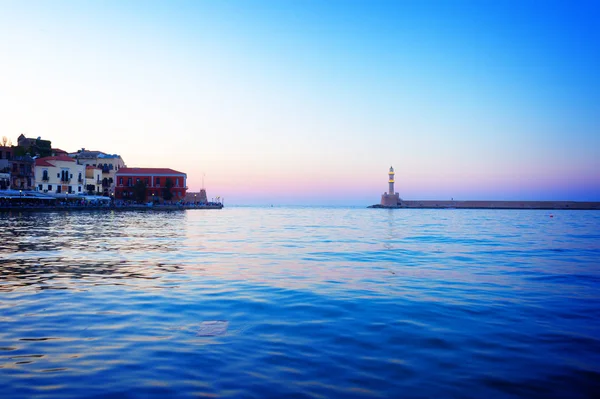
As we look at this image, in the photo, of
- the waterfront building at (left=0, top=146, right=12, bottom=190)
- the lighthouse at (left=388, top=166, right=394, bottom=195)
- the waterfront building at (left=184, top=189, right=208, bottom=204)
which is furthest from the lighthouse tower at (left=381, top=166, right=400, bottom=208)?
the waterfront building at (left=0, top=146, right=12, bottom=190)

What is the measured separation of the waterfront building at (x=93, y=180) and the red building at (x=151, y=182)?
6.04 m

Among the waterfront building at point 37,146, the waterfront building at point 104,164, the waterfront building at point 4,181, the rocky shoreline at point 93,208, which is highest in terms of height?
the waterfront building at point 37,146

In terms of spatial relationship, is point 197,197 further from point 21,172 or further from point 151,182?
point 21,172

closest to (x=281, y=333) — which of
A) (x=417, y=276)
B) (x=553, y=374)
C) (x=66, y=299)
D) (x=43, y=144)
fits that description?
(x=553, y=374)

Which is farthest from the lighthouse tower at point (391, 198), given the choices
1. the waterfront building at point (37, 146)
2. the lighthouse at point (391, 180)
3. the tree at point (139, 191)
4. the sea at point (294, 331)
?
the sea at point (294, 331)

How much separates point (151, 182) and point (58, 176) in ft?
81.0

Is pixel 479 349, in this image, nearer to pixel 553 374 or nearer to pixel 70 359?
pixel 553 374

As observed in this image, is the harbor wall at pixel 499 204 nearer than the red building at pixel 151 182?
No

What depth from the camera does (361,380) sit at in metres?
5.65

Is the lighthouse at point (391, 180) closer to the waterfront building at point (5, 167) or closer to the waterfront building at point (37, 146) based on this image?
the waterfront building at point (37, 146)

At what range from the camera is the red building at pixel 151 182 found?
101 metres

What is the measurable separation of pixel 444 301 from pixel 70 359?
8.20 metres

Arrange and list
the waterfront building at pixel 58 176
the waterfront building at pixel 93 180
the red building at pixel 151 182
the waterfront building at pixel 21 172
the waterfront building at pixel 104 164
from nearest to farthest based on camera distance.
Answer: the waterfront building at pixel 21 172 → the waterfront building at pixel 58 176 → the waterfront building at pixel 93 180 → the waterfront building at pixel 104 164 → the red building at pixel 151 182

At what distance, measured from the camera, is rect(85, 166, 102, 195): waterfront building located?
91025mm
